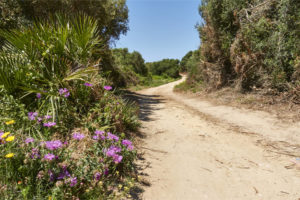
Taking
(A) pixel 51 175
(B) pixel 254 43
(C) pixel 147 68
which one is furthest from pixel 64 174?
(C) pixel 147 68

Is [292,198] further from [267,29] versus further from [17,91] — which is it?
[267,29]

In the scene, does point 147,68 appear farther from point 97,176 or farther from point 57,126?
point 97,176

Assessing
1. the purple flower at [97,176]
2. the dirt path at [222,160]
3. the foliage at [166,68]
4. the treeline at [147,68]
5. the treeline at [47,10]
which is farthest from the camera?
the foliage at [166,68]

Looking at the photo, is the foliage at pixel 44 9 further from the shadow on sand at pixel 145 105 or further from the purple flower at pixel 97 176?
the purple flower at pixel 97 176

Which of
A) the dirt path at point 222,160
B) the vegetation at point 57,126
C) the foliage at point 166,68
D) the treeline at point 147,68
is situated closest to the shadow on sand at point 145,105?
the dirt path at point 222,160

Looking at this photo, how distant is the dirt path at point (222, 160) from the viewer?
185 centimetres

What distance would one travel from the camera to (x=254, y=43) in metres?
6.98

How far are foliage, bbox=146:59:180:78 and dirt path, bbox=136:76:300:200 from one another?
1491 inches

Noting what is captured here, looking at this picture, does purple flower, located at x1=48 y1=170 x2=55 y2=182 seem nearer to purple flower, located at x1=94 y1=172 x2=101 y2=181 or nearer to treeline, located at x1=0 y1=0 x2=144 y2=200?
treeline, located at x1=0 y1=0 x2=144 y2=200

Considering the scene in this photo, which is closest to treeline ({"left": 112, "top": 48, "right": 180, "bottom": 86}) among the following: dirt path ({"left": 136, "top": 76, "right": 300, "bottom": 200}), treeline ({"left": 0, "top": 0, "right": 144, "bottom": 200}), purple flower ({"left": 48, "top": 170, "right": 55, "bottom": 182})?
dirt path ({"left": 136, "top": 76, "right": 300, "bottom": 200})

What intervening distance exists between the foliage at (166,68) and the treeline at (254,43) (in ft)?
102

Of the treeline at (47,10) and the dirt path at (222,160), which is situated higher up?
the treeline at (47,10)

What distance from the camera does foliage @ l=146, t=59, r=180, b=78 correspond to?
4138 cm

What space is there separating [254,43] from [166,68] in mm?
37893
